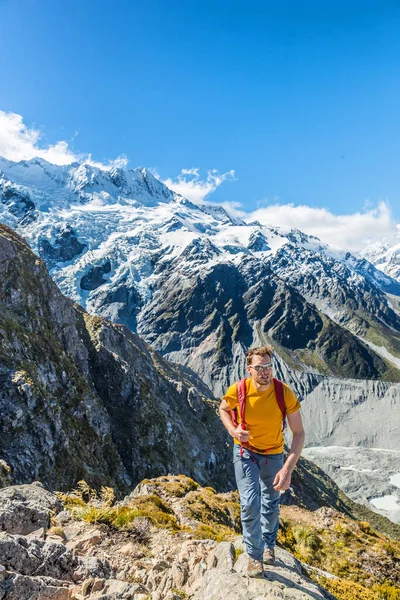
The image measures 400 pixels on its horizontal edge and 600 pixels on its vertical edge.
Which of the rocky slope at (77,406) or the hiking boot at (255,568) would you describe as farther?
the rocky slope at (77,406)

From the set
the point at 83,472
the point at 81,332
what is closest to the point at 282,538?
the point at 83,472

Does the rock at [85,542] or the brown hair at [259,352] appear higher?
the brown hair at [259,352]

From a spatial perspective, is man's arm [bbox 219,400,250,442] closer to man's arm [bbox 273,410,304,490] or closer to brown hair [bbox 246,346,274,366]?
man's arm [bbox 273,410,304,490]

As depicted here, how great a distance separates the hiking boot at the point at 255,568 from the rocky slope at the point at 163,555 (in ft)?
0.49

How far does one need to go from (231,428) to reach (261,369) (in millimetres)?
1470

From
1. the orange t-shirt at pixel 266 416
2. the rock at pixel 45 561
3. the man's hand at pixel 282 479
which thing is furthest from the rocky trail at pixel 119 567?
the orange t-shirt at pixel 266 416

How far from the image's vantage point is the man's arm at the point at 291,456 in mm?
8030

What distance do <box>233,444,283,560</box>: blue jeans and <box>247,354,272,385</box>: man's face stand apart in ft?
5.23

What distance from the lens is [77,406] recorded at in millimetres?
50938

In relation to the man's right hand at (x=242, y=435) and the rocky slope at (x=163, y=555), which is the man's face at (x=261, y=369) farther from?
the rocky slope at (x=163, y=555)

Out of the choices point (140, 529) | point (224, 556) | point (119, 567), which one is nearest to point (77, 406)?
point (140, 529)

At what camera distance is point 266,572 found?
25.7 ft

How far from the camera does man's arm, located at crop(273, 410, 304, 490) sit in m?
8.03

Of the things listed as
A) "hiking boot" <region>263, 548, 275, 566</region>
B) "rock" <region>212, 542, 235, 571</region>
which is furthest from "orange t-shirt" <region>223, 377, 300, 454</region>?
"rock" <region>212, 542, 235, 571</region>
